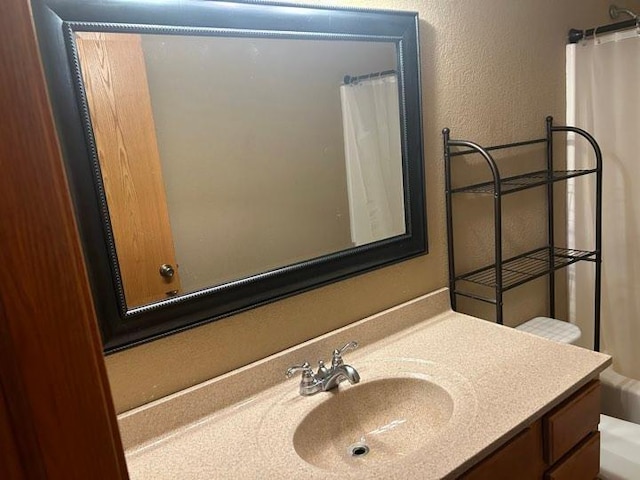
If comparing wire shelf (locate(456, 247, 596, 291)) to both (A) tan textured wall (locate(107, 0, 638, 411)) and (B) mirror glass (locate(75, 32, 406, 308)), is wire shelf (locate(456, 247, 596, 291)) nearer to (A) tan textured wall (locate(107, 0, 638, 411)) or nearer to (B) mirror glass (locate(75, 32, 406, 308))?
(A) tan textured wall (locate(107, 0, 638, 411))

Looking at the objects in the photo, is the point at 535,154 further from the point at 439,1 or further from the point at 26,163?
the point at 26,163

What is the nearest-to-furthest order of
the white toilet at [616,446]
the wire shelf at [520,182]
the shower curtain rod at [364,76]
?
the shower curtain rod at [364,76] → the white toilet at [616,446] → the wire shelf at [520,182]

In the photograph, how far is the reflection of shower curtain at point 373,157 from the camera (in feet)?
4.73

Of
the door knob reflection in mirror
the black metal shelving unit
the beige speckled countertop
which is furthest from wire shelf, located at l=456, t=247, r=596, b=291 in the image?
the door knob reflection in mirror

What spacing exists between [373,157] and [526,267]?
34.0 inches

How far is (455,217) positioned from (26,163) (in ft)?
4.93

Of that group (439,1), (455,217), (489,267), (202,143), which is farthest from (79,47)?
A: (489,267)

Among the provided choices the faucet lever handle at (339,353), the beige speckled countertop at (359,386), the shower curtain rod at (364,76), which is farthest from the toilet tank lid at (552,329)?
the shower curtain rod at (364,76)

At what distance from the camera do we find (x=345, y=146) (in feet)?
4.71

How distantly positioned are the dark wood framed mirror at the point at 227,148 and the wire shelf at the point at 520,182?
0.26 meters

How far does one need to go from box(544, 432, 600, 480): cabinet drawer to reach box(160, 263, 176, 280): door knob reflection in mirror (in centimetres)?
104

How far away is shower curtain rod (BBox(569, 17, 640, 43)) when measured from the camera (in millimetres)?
1870

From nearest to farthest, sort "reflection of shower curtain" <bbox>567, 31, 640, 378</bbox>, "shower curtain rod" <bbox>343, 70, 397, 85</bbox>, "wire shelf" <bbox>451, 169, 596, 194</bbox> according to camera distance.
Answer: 1. "shower curtain rod" <bbox>343, 70, 397, 85</bbox>
2. "wire shelf" <bbox>451, 169, 596, 194</bbox>
3. "reflection of shower curtain" <bbox>567, 31, 640, 378</bbox>

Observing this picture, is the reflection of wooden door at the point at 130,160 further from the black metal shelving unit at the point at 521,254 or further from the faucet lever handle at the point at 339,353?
the black metal shelving unit at the point at 521,254
